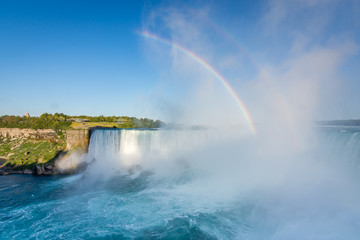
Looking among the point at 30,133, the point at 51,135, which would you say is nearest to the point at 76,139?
the point at 51,135

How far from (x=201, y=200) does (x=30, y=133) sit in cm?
2833

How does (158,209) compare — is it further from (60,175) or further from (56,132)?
(56,132)

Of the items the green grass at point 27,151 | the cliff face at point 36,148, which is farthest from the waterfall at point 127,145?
the green grass at point 27,151

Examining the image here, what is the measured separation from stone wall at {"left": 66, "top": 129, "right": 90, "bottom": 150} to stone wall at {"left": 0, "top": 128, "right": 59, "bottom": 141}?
3.64 m

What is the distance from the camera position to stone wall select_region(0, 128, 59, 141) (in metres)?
24.6

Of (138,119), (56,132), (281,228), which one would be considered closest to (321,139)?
(281,228)

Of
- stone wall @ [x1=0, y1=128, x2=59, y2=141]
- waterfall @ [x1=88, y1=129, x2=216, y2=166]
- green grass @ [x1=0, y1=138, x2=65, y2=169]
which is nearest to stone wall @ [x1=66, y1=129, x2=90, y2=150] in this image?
waterfall @ [x1=88, y1=129, x2=216, y2=166]

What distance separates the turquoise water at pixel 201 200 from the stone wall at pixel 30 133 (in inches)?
286

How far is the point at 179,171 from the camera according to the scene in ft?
63.6

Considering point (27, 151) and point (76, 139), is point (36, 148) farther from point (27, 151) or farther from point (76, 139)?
point (76, 139)

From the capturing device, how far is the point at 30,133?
2630 centimetres

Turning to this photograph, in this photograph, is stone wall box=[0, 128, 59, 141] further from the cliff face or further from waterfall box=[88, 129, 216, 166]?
waterfall box=[88, 129, 216, 166]

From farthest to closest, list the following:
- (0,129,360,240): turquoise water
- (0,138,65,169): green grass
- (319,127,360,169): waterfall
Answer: (0,138,65,169): green grass → (319,127,360,169): waterfall → (0,129,360,240): turquoise water

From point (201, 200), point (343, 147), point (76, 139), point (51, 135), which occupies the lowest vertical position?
point (201, 200)
